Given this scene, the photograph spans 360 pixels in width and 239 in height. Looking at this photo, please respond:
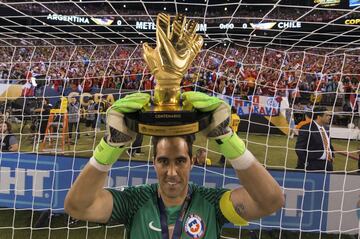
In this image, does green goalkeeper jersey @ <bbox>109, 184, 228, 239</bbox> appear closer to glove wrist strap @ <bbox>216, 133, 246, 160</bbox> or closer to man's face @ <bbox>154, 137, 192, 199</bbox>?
man's face @ <bbox>154, 137, 192, 199</bbox>

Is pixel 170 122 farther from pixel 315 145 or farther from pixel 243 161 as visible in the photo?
pixel 315 145

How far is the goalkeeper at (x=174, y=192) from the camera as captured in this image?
1.36 meters

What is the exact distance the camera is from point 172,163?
4.79 feet

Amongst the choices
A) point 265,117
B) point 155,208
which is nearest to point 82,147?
point 265,117

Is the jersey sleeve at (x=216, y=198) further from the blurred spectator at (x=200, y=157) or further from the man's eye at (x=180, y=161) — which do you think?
the blurred spectator at (x=200, y=157)

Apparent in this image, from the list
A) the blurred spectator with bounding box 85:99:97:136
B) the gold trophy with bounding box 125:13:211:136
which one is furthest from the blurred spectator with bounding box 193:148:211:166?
the blurred spectator with bounding box 85:99:97:136

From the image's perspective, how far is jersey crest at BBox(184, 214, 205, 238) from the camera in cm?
154

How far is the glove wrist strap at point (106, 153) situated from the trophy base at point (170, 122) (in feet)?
0.55

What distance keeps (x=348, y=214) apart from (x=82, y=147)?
18.6ft

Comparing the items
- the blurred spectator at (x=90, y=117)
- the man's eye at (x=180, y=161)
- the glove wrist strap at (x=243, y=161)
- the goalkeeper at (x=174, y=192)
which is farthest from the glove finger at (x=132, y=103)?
the blurred spectator at (x=90, y=117)

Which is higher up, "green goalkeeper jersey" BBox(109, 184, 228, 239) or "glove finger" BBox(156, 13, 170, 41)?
"glove finger" BBox(156, 13, 170, 41)

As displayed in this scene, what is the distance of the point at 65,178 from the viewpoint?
4.47 m

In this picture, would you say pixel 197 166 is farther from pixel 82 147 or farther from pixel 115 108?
pixel 82 147

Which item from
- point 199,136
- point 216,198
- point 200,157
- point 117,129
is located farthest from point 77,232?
point 117,129
